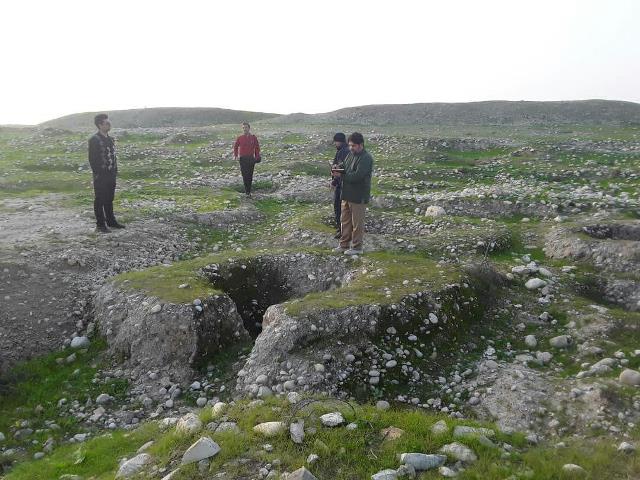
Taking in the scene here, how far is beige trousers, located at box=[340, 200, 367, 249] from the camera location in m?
12.1

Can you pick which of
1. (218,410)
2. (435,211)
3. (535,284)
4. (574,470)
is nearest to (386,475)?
(574,470)

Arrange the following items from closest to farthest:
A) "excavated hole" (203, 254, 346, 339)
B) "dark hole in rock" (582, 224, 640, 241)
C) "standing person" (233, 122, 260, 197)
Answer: "excavated hole" (203, 254, 346, 339) → "dark hole in rock" (582, 224, 640, 241) → "standing person" (233, 122, 260, 197)

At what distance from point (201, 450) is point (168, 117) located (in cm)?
6930

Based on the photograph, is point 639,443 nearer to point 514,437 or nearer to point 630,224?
point 514,437

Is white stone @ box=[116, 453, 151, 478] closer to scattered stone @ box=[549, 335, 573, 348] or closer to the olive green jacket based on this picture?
scattered stone @ box=[549, 335, 573, 348]

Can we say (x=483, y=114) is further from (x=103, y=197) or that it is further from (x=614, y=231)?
(x=103, y=197)

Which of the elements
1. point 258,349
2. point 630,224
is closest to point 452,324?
point 258,349

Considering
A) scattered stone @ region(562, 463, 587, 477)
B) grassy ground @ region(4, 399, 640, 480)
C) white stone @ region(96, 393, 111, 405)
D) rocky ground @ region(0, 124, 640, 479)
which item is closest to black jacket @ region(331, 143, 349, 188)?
rocky ground @ region(0, 124, 640, 479)

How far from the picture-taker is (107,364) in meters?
9.13

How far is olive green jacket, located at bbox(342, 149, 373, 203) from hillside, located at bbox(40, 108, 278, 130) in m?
57.7

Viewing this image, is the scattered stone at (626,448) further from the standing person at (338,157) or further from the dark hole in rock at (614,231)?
the dark hole in rock at (614,231)

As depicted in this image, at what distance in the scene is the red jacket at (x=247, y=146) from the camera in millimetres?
18828

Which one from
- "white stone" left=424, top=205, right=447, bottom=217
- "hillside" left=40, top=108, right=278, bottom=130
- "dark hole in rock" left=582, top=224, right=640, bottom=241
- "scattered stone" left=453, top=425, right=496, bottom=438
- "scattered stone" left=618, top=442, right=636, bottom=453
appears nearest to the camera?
"scattered stone" left=618, top=442, right=636, bottom=453

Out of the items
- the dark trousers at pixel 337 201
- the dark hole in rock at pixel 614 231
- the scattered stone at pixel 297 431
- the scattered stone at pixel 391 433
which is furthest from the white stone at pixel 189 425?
the dark hole in rock at pixel 614 231
